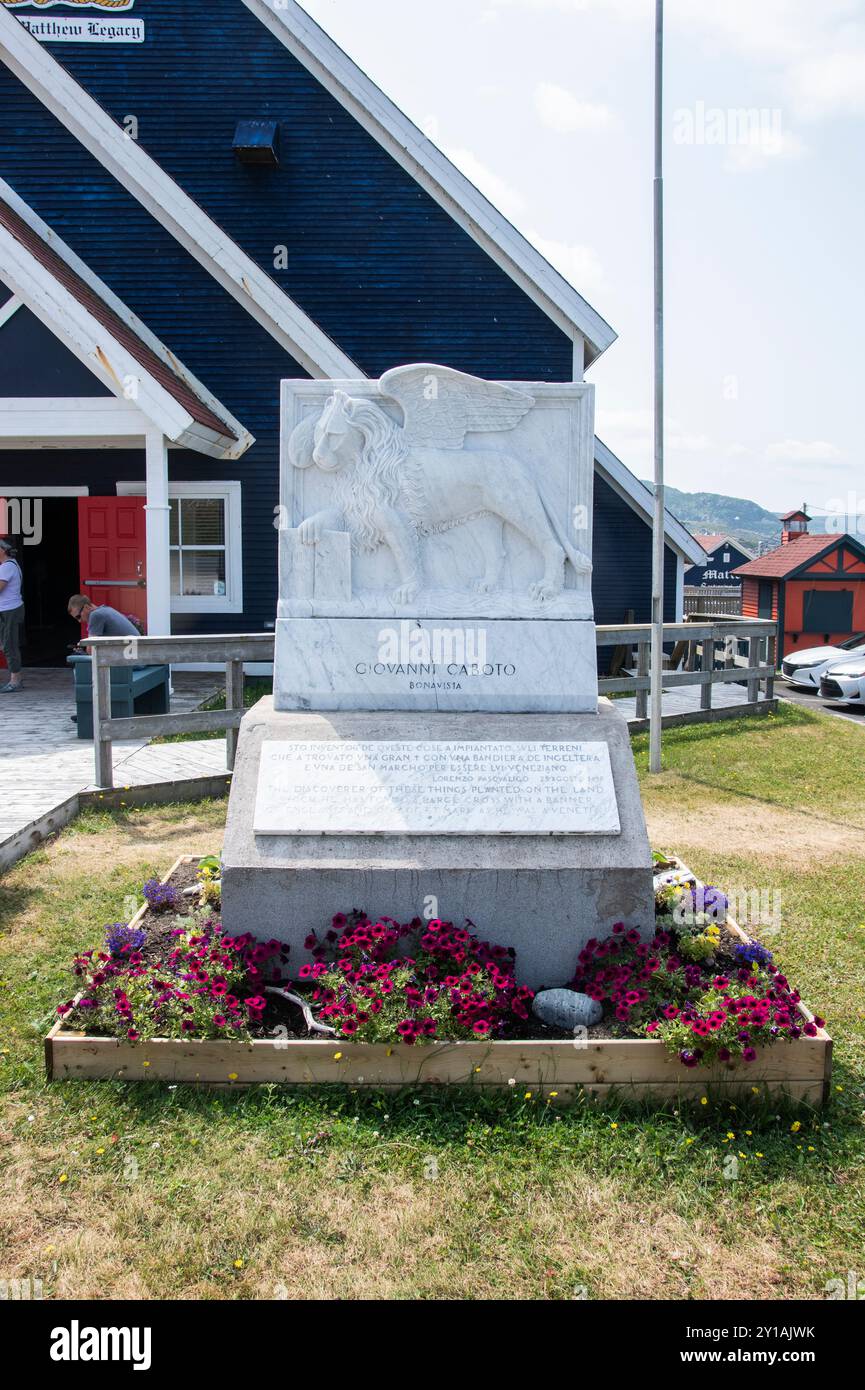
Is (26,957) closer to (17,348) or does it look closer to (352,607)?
(352,607)

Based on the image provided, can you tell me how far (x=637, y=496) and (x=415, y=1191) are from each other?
13887mm

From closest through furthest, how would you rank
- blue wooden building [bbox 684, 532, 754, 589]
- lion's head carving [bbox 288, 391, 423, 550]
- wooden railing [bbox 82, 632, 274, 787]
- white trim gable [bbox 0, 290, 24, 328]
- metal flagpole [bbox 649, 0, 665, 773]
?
1. lion's head carving [bbox 288, 391, 423, 550]
2. wooden railing [bbox 82, 632, 274, 787]
3. metal flagpole [bbox 649, 0, 665, 773]
4. white trim gable [bbox 0, 290, 24, 328]
5. blue wooden building [bbox 684, 532, 754, 589]

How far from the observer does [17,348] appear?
1173 centimetres

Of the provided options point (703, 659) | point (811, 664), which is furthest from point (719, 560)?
point (703, 659)

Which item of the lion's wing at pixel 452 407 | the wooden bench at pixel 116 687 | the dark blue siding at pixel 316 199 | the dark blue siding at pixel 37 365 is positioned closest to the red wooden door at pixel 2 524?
the dark blue siding at pixel 37 365

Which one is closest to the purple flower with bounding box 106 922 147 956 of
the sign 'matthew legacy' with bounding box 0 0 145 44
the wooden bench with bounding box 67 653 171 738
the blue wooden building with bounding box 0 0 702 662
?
the wooden bench with bounding box 67 653 171 738

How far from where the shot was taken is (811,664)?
19031mm

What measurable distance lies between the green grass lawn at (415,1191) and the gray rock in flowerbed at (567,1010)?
40 centimetres

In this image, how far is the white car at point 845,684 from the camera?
53.2ft

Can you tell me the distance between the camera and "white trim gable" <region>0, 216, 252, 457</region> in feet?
37.1

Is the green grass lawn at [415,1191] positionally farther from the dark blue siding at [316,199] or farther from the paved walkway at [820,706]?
the dark blue siding at [316,199]

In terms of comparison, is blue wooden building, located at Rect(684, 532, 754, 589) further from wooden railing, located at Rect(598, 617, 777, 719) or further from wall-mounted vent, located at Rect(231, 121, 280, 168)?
wall-mounted vent, located at Rect(231, 121, 280, 168)

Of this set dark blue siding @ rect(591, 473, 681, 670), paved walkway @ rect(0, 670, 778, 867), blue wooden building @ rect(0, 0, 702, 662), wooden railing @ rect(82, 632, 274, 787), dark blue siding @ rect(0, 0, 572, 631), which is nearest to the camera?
paved walkway @ rect(0, 670, 778, 867)
